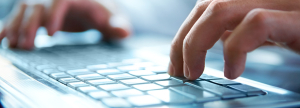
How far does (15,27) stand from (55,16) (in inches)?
5.4

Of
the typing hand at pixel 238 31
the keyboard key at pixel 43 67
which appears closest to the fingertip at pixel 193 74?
the typing hand at pixel 238 31

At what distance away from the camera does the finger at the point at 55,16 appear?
0.96m

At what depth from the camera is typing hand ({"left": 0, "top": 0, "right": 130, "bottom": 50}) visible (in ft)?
3.05

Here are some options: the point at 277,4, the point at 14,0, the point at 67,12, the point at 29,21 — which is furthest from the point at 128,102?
the point at 14,0

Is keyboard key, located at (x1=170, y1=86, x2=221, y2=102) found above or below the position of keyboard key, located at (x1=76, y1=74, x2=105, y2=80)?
above

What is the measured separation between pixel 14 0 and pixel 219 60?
1961mm

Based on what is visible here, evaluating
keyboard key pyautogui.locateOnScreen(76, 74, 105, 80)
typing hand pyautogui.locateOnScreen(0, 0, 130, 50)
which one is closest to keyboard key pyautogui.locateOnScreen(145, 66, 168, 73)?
keyboard key pyautogui.locateOnScreen(76, 74, 105, 80)

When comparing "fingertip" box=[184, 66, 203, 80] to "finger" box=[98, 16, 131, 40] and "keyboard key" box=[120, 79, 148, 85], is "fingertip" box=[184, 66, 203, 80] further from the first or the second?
"finger" box=[98, 16, 131, 40]

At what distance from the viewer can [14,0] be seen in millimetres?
2193

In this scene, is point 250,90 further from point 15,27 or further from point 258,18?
point 15,27

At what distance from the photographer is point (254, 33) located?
1.15 ft

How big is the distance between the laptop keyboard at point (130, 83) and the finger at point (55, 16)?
0.95 ft

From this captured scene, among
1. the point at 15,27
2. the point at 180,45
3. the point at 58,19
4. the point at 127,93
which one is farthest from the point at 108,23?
the point at 127,93

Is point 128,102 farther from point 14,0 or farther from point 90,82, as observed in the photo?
point 14,0
